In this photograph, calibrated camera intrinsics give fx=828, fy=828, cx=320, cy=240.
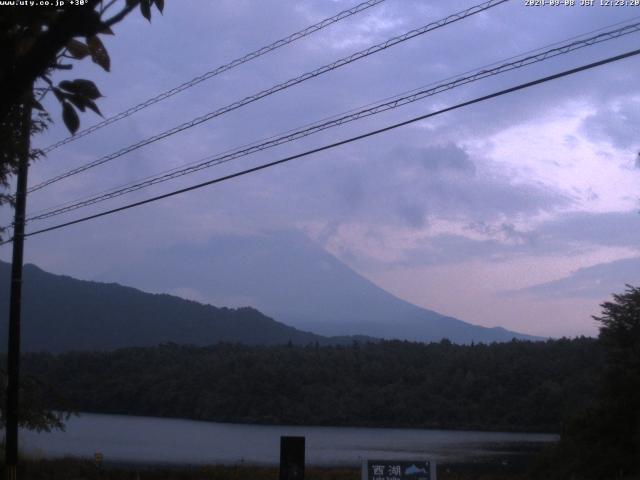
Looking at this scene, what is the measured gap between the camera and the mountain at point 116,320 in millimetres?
72688

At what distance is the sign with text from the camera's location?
13156mm

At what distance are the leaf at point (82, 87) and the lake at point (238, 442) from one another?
2224cm

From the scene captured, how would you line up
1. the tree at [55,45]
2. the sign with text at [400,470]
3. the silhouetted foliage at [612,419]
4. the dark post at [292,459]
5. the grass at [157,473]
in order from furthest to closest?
1. the silhouetted foliage at [612,419]
2. the grass at [157,473]
3. the dark post at [292,459]
4. the sign with text at [400,470]
5. the tree at [55,45]

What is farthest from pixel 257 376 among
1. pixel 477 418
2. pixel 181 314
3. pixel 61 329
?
pixel 181 314

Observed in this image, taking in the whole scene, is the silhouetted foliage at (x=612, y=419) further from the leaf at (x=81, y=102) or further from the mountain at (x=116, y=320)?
the mountain at (x=116, y=320)

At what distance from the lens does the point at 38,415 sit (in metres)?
21.5

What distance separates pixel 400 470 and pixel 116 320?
77.4 m

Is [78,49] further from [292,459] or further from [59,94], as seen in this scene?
[292,459]

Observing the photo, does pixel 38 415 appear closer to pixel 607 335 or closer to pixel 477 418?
pixel 607 335

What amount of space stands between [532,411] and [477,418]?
11.2 ft

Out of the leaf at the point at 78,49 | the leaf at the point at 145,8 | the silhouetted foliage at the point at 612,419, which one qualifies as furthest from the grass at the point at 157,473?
the leaf at the point at 145,8

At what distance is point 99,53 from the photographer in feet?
15.1

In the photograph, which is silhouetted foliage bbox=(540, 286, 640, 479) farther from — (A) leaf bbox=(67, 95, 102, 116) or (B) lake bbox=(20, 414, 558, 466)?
(A) leaf bbox=(67, 95, 102, 116)

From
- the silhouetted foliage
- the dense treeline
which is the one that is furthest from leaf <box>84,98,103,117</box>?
the dense treeline
